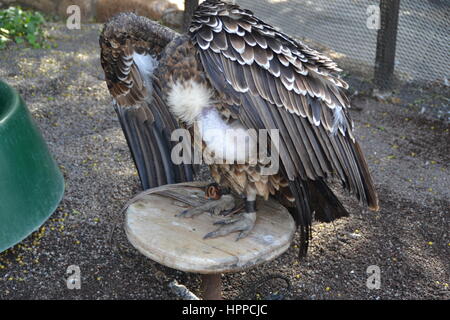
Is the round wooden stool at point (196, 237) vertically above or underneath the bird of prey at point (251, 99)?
underneath

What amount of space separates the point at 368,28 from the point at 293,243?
3.66 metres

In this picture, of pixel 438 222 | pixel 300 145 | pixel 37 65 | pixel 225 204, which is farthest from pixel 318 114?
pixel 37 65

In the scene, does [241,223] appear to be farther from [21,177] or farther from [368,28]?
[368,28]

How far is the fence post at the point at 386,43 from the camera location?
5379mm

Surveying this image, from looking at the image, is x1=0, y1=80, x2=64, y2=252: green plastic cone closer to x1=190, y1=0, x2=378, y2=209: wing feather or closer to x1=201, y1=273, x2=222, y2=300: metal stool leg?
x1=201, y1=273, x2=222, y2=300: metal stool leg

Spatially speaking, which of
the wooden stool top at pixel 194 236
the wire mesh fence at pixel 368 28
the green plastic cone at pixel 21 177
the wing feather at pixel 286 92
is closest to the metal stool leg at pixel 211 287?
the wooden stool top at pixel 194 236

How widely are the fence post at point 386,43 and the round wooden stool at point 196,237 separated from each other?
3207 mm

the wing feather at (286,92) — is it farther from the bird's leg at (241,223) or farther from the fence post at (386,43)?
the fence post at (386,43)

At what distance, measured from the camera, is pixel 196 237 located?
2.59m

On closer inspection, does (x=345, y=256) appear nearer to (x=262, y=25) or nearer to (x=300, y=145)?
(x=300, y=145)

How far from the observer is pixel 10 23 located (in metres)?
6.37

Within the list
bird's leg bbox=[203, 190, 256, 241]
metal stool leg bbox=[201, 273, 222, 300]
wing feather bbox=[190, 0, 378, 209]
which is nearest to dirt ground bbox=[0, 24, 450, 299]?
metal stool leg bbox=[201, 273, 222, 300]

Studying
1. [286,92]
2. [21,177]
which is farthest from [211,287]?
[21,177]

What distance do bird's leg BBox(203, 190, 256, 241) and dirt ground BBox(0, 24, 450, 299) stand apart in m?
0.64
